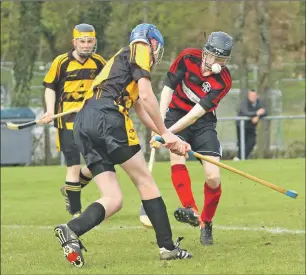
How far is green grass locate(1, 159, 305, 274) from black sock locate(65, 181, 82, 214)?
40cm

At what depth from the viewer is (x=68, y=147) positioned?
1081 cm

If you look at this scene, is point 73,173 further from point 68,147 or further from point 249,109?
point 249,109

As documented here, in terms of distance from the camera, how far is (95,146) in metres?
7.14

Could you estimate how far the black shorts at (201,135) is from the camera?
29.0 feet

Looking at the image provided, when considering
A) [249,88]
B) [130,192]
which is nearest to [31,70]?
[249,88]

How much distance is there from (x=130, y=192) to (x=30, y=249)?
22.1ft

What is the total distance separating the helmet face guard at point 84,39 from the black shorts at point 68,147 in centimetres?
93

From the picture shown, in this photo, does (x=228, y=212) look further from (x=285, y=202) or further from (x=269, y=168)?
(x=269, y=168)

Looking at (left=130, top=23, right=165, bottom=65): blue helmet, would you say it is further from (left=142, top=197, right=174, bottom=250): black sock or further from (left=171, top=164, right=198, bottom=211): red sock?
(left=171, top=164, right=198, bottom=211): red sock

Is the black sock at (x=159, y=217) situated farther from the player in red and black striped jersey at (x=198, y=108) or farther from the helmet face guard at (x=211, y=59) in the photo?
the helmet face guard at (x=211, y=59)

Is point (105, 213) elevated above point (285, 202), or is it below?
above

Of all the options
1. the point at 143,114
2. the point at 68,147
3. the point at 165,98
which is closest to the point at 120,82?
the point at 143,114

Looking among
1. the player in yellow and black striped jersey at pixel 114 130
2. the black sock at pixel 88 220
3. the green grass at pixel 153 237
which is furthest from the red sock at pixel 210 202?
the black sock at pixel 88 220

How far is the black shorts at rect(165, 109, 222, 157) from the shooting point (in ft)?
29.0
